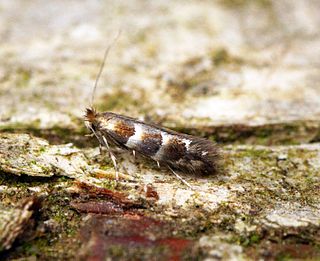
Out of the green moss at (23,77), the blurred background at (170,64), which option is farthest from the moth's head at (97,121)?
the green moss at (23,77)

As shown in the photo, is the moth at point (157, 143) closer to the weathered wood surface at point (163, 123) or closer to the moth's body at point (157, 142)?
the moth's body at point (157, 142)

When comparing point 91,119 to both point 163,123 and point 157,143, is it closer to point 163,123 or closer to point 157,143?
point 157,143

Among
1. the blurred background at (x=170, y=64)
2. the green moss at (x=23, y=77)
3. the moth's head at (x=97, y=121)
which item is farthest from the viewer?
the green moss at (x=23, y=77)

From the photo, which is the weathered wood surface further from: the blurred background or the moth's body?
the moth's body

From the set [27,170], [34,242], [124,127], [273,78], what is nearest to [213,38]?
[273,78]

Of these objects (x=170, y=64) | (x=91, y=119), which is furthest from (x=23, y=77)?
(x=170, y=64)
